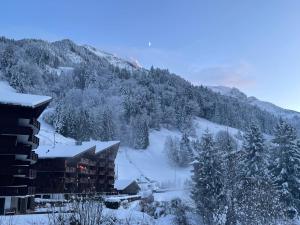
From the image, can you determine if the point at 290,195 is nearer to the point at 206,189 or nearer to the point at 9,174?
the point at 206,189

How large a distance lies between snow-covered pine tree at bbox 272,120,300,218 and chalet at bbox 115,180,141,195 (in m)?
49.4

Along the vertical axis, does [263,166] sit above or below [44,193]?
above

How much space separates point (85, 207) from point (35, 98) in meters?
36.5

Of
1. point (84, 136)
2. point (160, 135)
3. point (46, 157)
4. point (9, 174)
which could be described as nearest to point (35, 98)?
point (9, 174)

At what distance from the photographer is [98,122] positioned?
552 feet

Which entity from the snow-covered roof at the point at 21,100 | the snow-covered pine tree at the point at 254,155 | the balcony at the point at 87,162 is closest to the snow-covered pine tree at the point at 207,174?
the snow-covered pine tree at the point at 254,155

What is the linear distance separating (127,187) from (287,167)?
170ft

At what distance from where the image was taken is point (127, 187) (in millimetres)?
106375

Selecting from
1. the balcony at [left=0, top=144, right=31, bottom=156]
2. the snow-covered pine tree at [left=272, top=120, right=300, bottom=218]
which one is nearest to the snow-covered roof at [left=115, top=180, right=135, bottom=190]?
the snow-covered pine tree at [left=272, top=120, right=300, bottom=218]

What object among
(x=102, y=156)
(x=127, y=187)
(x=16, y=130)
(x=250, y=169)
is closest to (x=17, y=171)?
(x=16, y=130)

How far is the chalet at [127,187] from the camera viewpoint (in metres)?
105

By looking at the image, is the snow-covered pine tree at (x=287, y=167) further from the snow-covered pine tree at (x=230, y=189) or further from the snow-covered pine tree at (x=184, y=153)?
the snow-covered pine tree at (x=184, y=153)

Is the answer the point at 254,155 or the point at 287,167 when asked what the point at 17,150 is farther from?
the point at 287,167

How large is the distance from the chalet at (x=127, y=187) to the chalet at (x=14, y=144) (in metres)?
56.1
